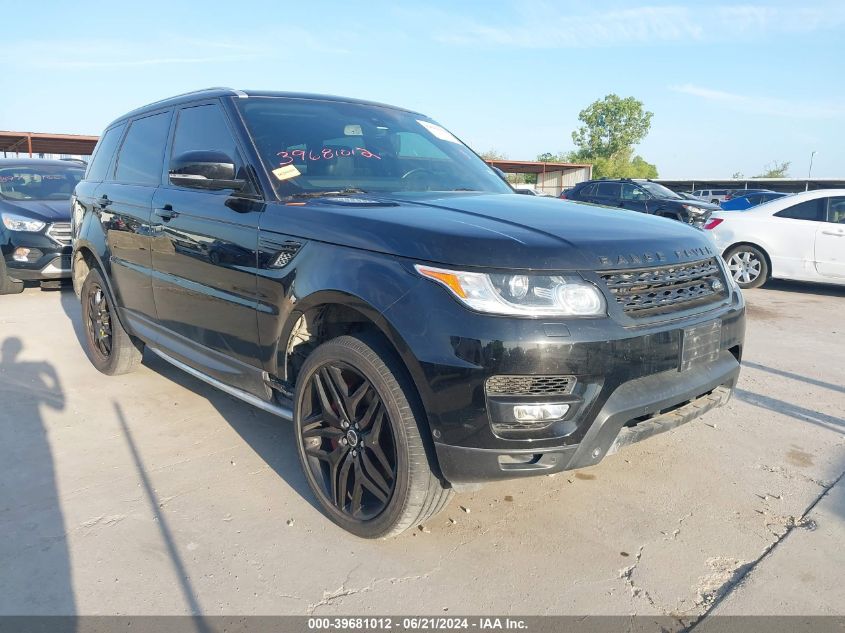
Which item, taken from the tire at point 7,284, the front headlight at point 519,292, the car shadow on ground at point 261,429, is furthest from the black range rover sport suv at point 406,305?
the tire at point 7,284

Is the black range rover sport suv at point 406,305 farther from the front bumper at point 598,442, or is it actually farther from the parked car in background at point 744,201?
the parked car in background at point 744,201

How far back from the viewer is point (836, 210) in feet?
27.0

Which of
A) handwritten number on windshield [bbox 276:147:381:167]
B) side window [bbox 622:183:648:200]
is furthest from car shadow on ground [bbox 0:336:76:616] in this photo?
side window [bbox 622:183:648:200]

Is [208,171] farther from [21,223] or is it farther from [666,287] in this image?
[21,223]

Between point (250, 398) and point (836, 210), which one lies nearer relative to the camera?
point (250, 398)

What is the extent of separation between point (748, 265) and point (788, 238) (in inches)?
23.9

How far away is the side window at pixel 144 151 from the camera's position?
399 centimetres

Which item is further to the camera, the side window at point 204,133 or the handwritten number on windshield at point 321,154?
the side window at point 204,133

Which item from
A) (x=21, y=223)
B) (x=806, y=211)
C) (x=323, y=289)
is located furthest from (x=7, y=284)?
(x=806, y=211)

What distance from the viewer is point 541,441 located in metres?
2.19

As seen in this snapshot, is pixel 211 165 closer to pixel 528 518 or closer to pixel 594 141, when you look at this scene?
pixel 528 518

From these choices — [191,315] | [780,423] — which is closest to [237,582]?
[191,315]

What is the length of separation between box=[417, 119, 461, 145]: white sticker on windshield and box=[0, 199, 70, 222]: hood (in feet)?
19.2

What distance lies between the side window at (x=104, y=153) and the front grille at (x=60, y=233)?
3.12 m
